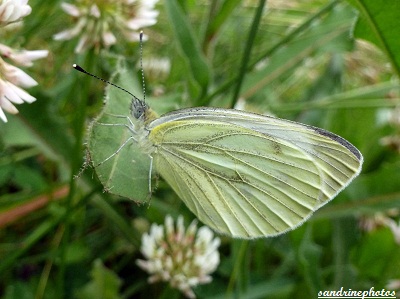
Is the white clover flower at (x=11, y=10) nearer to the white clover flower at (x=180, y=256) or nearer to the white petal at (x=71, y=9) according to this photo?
the white petal at (x=71, y=9)

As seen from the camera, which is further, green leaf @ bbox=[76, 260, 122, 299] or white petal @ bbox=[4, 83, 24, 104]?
green leaf @ bbox=[76, 260, 122, 299]

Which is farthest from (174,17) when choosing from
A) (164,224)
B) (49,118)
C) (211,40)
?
(164,224)

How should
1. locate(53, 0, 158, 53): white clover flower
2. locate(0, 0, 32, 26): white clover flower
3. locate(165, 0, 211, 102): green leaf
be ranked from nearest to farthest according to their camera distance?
locate(0, 0, 32, 26): white clover flower, locate(53, 0, 158, 53): white clover flower, locate(165, 0, 211, 102): green leaf

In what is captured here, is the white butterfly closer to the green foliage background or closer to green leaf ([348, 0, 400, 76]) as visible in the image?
the green foliage background

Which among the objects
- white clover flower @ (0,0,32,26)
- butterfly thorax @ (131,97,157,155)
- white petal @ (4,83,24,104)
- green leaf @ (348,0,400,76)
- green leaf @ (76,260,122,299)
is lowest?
green leaf @ (76,260,122,299)

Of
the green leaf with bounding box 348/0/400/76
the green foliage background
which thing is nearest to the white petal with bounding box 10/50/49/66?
the green foliage background

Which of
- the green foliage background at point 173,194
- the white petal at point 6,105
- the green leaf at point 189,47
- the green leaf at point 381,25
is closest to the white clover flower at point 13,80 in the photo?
the white petal at point 6,105
